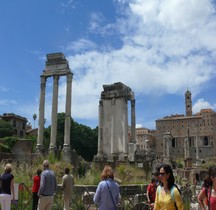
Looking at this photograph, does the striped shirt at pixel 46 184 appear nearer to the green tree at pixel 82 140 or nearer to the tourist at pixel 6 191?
the tourist at pixel 6 191

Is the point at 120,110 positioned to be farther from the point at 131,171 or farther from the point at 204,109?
the point at 204,109

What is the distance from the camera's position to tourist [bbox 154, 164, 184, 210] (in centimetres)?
486

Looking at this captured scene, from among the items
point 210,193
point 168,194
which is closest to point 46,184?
point 168,194

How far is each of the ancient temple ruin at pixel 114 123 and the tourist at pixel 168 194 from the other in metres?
19.6

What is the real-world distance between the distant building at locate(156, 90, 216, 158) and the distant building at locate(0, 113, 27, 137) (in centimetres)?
6083

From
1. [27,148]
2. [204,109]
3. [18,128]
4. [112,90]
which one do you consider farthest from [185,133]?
[112,90]

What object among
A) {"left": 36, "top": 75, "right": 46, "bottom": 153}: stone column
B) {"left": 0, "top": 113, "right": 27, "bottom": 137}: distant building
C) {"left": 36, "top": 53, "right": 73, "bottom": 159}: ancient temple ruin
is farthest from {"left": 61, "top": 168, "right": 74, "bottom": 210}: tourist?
{"left": 0, "top": 113, "right": 27, "bottom": 137}: distant building

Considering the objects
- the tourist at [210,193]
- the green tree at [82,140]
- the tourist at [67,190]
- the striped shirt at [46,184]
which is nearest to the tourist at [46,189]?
the striped shirt at [46,184]

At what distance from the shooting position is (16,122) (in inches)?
3467

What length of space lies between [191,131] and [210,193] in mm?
135350

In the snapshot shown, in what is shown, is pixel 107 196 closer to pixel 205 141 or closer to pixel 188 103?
pixel 205 141

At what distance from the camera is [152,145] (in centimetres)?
15275

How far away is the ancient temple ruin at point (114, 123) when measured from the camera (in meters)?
25.4

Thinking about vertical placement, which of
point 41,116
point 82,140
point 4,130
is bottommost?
point 41,116
